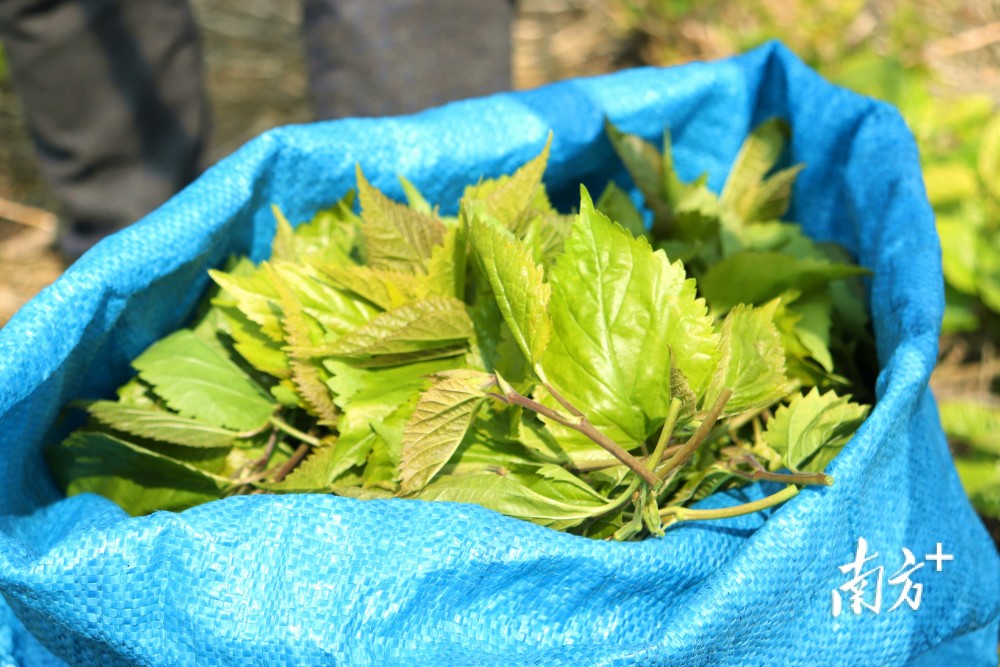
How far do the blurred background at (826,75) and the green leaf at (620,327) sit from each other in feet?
1.91

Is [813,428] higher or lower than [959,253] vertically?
higher

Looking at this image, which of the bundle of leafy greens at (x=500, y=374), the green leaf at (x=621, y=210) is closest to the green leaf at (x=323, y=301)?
the bundle of leafy greens at (x=500, y=374)

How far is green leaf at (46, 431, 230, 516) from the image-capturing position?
0.71 metres

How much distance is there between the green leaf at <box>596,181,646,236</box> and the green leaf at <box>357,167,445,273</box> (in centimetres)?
19

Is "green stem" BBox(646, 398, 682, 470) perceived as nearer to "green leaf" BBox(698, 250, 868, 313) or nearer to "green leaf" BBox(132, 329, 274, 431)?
"green leaf" BBox(698, 250, 868, 313)

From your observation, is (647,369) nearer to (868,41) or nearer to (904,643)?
(904,643)

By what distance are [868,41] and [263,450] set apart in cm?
151

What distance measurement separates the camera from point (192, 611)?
0.53 meters

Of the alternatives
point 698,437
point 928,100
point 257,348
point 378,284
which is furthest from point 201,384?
point 928,100

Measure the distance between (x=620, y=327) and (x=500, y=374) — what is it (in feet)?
0.29

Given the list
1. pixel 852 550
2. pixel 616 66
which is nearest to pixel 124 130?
pixel 852 550

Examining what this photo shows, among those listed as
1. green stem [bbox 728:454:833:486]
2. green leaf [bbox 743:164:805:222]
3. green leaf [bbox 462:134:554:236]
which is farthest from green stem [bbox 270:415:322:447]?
green leaf [bbox 743:164:805:222]

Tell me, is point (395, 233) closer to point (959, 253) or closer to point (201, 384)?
point (201, 384)

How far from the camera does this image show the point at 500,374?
65 cm
